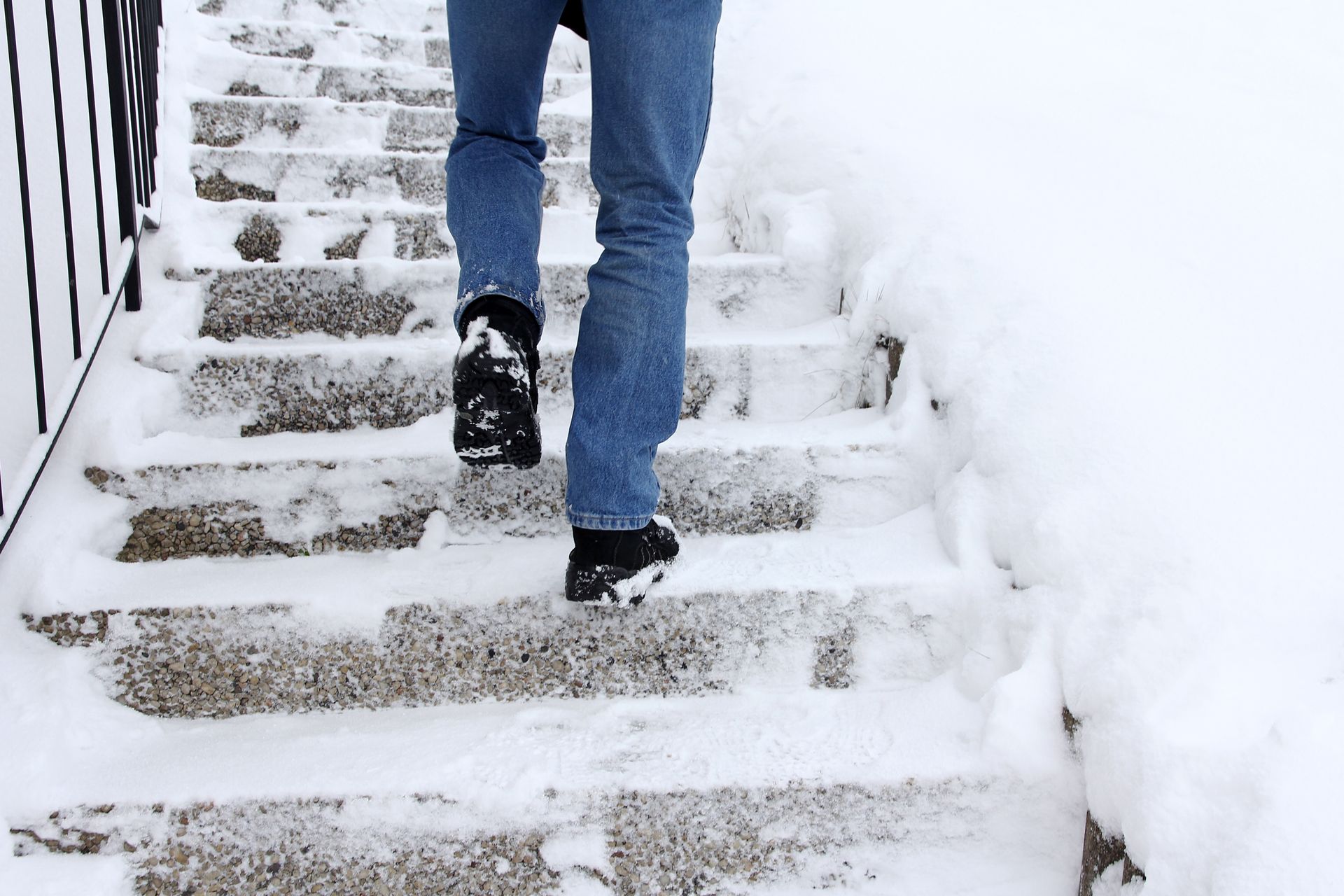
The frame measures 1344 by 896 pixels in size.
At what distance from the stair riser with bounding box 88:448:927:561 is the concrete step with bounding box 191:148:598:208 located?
3.18 ft

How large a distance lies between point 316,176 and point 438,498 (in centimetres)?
111

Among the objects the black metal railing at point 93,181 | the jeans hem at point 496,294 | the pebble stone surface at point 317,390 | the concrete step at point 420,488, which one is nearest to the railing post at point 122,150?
the black metal railing at point 93,181

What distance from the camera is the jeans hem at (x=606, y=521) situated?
3.64 ft

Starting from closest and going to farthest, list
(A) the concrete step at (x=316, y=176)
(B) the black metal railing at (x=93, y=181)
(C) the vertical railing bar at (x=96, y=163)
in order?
(B) the black metal railing at (x=93, y=181) < (C) the vertical railing bar at (x=96, y=163) < (A) the concrete step at (x=316, y=176)

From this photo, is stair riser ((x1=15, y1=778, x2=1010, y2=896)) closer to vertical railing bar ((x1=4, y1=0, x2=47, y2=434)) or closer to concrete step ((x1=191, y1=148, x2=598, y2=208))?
vertical railing bar ((x1=4, y1=0, x2=47, y2=434))

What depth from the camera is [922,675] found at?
1.23m

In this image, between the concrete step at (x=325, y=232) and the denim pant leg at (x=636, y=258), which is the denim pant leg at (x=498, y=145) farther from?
the concrete step at (x=325, y=232)

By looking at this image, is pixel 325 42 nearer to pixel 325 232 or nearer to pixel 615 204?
A: pixel 325 232

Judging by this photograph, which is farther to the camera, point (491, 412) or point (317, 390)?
point (317, 390)

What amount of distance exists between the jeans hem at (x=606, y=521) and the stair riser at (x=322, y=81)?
1707 millimetres

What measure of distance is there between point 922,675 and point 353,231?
4.89 ft

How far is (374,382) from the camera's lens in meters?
1.45

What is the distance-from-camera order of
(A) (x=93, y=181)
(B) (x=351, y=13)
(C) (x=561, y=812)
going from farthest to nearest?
(B) (x=351, y=13)
(A) (x=93, y=181)
(C) (x=561, y=812)

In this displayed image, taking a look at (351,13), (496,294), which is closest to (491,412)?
(496,294)
